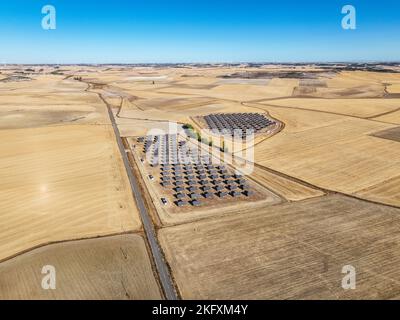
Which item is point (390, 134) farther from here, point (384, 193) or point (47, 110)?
point (47, 110)

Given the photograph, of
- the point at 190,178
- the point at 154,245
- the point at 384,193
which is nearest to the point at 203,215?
the point at 154,245

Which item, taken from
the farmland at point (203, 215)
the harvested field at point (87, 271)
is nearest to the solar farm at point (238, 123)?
the farmland at point (203, 215)

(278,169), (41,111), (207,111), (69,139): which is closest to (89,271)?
(278,169)

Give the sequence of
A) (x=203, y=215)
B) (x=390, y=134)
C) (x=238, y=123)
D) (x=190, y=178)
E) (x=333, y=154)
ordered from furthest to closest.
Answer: (x=238, y=123)
(x=390, y=134)
(x=333, y=154)
(x=190, y=178)
(x=203, y=215)

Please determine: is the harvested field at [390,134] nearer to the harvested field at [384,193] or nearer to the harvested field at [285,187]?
the harvested field at [384,193]
